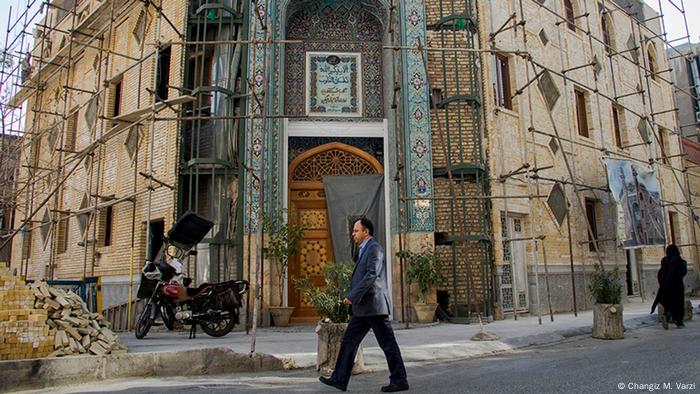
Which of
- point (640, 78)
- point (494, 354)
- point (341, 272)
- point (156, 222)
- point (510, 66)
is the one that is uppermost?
point (640, 78)

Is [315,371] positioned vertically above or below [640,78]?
below

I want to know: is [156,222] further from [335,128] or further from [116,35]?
[116,35]

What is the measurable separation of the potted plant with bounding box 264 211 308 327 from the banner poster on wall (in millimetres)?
8836

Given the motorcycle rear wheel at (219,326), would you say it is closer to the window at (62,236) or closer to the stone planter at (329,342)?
the stone planter at (329,342)

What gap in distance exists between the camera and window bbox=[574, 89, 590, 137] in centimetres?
1542

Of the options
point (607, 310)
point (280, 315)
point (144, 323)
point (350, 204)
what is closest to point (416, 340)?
point (607, 310)

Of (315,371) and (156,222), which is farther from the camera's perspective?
(156,222)

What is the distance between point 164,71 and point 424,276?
7899 millimetres

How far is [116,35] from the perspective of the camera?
578 inches

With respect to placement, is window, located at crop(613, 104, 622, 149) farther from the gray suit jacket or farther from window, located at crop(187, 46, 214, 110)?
the gray suit jacket

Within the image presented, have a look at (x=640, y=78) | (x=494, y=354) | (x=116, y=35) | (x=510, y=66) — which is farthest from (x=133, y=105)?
(x=640, y=78)

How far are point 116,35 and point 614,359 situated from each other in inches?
558

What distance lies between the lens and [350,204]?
11.4m

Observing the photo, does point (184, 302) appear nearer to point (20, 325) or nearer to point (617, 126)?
point (20, 325)
